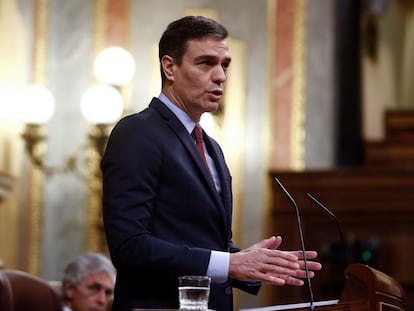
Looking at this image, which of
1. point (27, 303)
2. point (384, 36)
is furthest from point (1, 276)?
point (384, 36)

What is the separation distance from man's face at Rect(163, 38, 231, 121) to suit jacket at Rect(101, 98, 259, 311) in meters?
0.08

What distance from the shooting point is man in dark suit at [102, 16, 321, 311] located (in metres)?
2.92

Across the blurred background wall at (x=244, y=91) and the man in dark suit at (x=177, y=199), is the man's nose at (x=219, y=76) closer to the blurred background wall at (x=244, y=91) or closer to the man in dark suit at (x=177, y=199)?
the man in dark suit at (x=177, y=199)

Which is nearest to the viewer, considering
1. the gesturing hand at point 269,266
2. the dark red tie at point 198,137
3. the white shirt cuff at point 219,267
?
the gesturing hand at point 269,266

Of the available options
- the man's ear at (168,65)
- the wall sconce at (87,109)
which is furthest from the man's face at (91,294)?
the man's ear at (168,65)

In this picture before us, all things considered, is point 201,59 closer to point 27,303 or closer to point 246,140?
point 27,303

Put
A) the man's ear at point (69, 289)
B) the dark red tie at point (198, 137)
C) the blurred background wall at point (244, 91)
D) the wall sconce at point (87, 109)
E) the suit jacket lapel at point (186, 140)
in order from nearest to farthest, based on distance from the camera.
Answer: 1. the suit jacket lapel at point (186, 140)
2. the dark red tie at point (198, 137)
3. the man's ear at point (69, 289)
4. the wall sconce at point (87, 109)
5. the blurred background wall at point (244, 91)

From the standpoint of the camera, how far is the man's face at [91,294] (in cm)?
561

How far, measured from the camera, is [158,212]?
9.93 ft

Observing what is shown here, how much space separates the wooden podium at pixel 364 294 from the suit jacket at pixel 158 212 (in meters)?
0.26

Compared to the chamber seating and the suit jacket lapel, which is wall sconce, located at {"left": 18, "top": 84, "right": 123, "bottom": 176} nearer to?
the chamber seating

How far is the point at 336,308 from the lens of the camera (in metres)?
2.90

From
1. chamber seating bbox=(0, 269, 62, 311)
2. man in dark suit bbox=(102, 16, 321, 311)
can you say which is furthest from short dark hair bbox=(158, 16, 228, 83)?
chamber seating bbox=(0, 269, 62, 311)

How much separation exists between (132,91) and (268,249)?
20.1 feet
